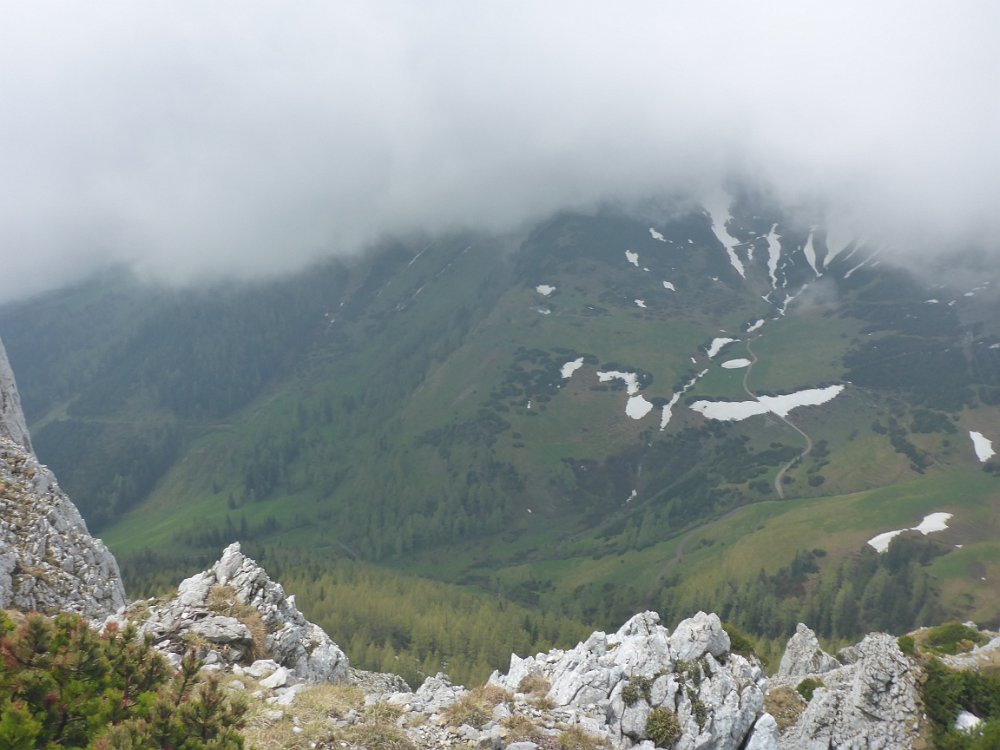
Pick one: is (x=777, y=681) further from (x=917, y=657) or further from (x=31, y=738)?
(x=31, y=738)

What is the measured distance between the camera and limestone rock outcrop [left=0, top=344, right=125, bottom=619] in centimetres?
3009

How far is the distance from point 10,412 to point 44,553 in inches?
848

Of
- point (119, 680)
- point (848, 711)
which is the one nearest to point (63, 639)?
point (119, 680)

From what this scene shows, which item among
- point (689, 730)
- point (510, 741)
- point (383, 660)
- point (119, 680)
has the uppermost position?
point (119, 680)

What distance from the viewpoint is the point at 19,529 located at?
32750 millimetres

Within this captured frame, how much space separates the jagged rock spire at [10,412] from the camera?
45.7 m

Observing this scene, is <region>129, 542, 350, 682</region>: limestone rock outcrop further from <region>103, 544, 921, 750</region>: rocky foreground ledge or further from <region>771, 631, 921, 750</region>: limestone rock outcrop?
<region>771, 631, 921, 750</region>: limestone rock outcrop

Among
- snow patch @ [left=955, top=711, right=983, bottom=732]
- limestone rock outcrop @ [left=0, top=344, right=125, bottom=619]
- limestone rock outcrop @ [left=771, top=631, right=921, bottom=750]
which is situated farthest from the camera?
limestone rock outcrop @ [left=0, top=344, right=125, bottom=619]

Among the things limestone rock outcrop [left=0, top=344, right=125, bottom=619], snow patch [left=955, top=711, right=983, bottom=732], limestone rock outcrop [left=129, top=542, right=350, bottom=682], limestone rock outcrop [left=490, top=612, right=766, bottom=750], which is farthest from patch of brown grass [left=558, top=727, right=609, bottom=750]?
limestone rock outcrop [left=0, top=344, right=125, bottom=619]

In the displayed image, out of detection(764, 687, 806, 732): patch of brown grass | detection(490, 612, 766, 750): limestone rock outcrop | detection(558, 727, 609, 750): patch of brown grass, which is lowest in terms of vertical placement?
detection(764, 687, 806, 732): patch of brown grass

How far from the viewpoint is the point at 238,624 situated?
27.8m

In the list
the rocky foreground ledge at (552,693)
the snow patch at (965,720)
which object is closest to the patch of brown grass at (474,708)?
the rocky foreground ledge at (552,693)

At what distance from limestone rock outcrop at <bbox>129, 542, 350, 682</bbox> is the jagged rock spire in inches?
942

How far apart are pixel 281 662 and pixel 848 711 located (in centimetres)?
2826
